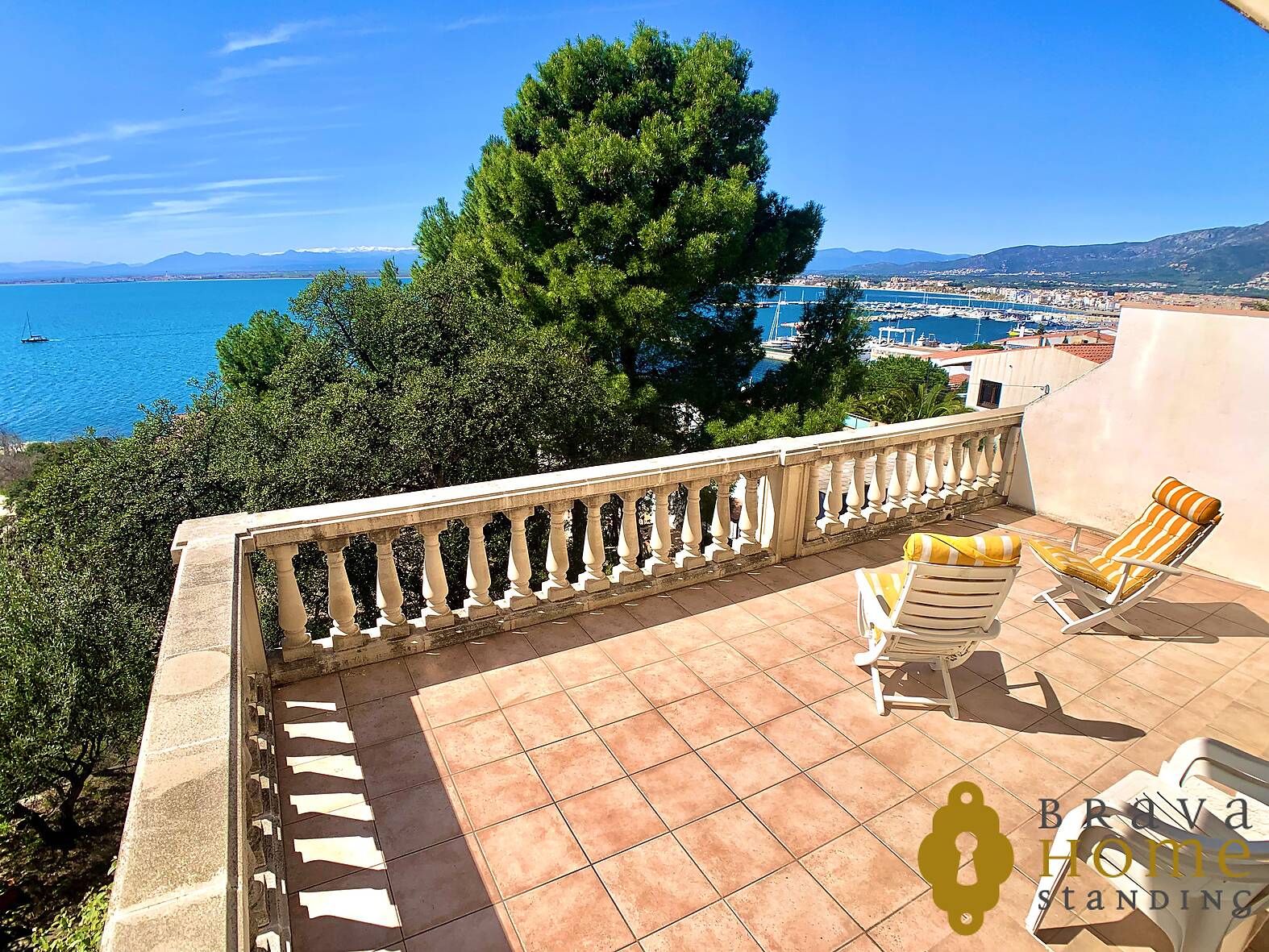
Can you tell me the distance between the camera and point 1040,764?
3146 millimetres

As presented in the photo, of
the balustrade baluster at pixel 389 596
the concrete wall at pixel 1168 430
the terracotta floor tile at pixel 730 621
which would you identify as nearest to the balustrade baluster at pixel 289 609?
the balustrade baluster at pixel 389 596

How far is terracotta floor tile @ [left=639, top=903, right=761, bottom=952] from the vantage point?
2234 mm

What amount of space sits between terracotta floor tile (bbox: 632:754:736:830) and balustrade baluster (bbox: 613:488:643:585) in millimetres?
1592

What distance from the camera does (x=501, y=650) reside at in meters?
3.96

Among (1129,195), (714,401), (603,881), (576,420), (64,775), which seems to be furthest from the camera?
(1129,195)

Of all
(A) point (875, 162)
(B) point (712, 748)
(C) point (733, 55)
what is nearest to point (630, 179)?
(C) point (733, 55)

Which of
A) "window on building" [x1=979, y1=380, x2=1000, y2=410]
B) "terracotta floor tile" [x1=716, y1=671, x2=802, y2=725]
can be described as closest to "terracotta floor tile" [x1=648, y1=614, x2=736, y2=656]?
"terracotta floor tile" [x1=716, y1=671, x2=802, y2=725]

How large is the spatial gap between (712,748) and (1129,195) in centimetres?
7276

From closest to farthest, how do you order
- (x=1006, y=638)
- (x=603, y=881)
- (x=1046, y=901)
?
(x=1046, y=901), (x=603, y=881), (x=1006, y=638)

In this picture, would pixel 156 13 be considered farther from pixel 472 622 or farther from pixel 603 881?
pixel 603 881

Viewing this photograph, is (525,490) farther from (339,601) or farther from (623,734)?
(623,734)

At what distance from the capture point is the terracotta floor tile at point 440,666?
367cm

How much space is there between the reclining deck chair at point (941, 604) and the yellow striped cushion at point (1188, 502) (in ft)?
6.79

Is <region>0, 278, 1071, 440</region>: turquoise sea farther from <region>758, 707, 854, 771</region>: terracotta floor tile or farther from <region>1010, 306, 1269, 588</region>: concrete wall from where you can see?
<region>758, 707, 854, 771</region>: terracotta floor tile
